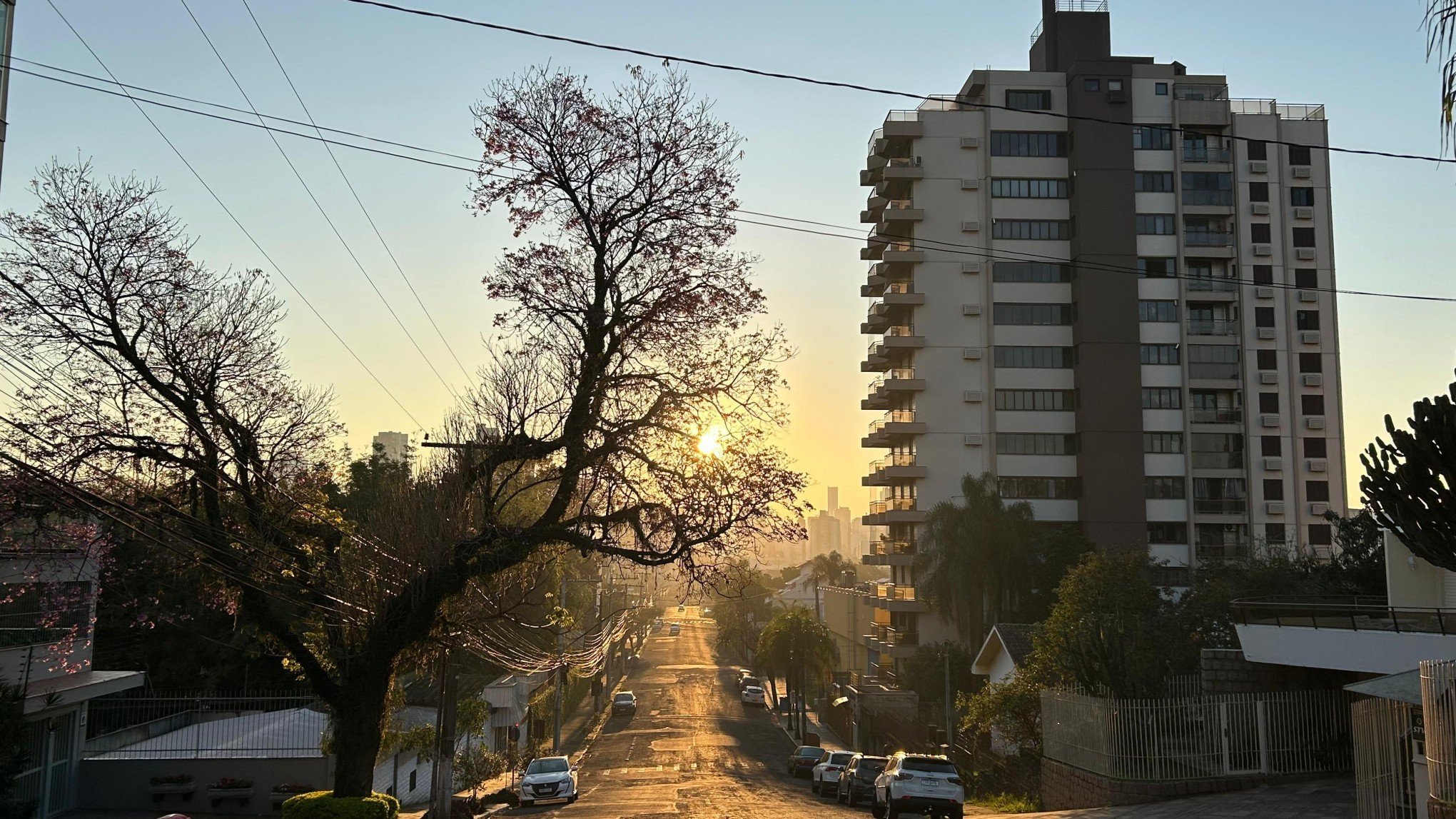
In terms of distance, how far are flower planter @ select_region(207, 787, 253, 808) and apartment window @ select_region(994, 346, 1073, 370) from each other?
52.6 metres

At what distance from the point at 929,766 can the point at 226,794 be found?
49.8ft

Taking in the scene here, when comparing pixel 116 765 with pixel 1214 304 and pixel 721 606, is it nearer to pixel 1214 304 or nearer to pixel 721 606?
pixel 1214 304

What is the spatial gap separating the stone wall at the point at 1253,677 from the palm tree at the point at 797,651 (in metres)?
46.4

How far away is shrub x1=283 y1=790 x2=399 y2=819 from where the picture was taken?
18.5m

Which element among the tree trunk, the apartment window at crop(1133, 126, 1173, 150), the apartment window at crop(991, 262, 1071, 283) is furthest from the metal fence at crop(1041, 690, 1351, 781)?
the apartment window at crop(1133, 126, 1173, 150)

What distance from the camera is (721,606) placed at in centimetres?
13338

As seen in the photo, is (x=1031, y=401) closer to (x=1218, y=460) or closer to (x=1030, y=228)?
(x=1030, y=228)

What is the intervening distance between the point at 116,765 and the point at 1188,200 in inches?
2523

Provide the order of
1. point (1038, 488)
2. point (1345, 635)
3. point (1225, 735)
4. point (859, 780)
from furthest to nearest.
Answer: point (1038, 488)
point (859, 780)
point (1345, 635)
point (1225, 735)

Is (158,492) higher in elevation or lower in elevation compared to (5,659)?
higher

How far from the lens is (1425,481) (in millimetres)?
17469

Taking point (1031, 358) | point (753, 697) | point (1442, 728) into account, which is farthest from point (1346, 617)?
point (753, 697)

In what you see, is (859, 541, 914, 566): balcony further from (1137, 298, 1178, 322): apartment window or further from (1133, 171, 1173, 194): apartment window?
(1133, 171, 1173, 194): apartment window

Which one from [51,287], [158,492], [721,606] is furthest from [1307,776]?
[721,606]
